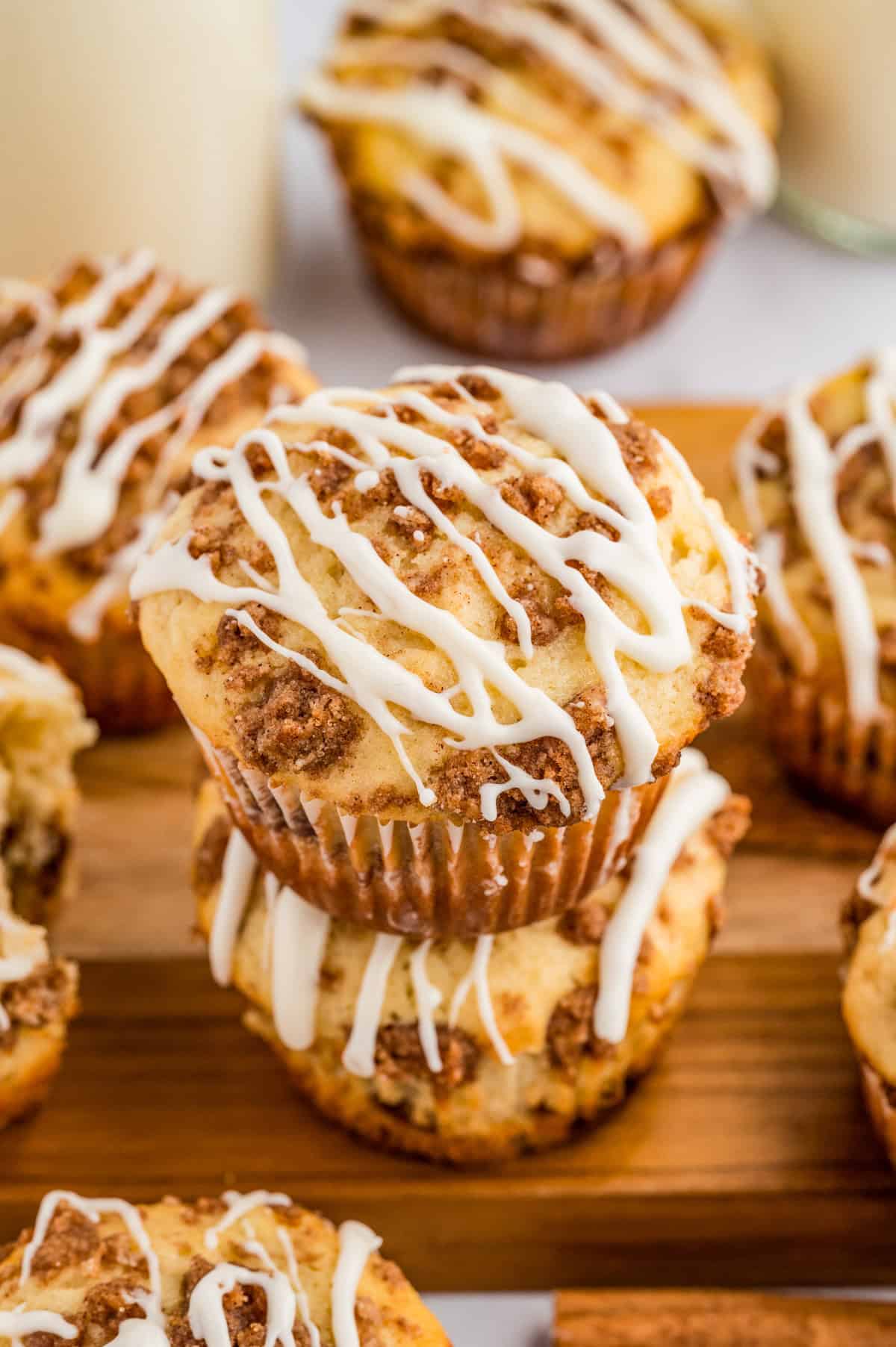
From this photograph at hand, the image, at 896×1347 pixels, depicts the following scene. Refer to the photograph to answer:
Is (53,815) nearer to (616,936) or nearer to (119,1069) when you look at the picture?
(119,1069)

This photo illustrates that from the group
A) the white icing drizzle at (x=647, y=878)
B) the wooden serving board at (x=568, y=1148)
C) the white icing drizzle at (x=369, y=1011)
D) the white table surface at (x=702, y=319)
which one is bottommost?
the wooden serving board at (x=568, y=1148)

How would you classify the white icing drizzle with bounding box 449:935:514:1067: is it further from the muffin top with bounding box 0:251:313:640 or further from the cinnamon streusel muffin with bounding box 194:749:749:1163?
the muffin top with bounding box 0:251:313:640

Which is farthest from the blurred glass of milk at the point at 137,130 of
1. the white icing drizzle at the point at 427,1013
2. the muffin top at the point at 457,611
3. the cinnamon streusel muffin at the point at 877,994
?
the cinnamon streusel muffin at the point at 877,994

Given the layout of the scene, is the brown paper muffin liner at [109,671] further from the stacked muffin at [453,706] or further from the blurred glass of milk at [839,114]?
the blurred glass of milk at [839,114]

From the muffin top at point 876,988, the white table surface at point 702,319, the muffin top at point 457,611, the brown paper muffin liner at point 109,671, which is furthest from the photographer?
the white table surface at point 702,319

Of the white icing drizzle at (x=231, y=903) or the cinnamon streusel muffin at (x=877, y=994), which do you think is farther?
the white icing drizzle at (x=231, y=903)

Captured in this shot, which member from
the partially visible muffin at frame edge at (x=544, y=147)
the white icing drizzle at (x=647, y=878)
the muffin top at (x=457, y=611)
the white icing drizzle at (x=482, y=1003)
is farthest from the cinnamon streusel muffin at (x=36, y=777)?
the partially visible muffin at frame edge at (x=544, y=147)

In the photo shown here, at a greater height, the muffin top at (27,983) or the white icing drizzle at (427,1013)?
the white icing drizzle at (427,1013)

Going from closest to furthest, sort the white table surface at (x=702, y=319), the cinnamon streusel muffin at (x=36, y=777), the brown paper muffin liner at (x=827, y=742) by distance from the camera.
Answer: the cinnamon streusel muffin at (x=36, y=777)
the brown paper muffin liner at (x=827, y=742)
the white table surface at (x=702, y=319)
